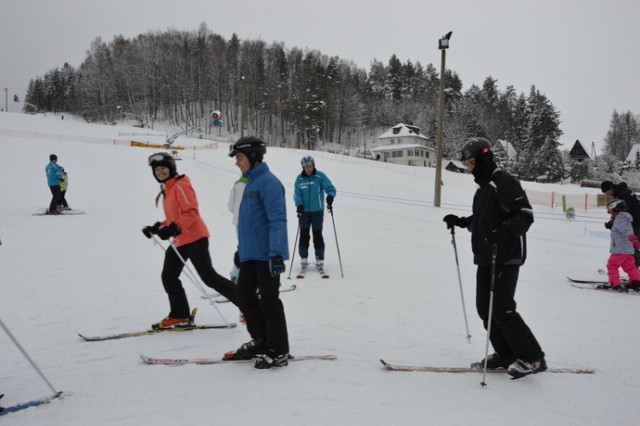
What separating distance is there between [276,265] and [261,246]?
29 centimetres

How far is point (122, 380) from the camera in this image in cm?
318

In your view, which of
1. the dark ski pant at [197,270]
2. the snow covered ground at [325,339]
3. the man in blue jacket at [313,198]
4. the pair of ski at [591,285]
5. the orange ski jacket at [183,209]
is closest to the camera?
the snow covered ground at [325,339]

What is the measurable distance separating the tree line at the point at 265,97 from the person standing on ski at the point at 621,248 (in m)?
54.6

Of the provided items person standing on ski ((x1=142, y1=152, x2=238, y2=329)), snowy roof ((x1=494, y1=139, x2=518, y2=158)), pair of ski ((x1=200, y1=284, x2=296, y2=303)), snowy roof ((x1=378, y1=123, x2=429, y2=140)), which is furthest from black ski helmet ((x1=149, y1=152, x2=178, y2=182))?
snowy roof ((x1=494, y1=139, x2=518, y2=158))

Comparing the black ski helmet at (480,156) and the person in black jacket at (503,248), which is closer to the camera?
the person in black jacket at (503,248)

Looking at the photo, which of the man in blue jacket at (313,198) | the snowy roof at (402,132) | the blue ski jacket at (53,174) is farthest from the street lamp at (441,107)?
the snowy roof at (402,132)

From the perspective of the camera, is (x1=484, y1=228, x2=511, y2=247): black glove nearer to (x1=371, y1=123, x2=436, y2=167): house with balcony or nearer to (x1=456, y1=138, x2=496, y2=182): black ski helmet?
(x1=456, y1=138, x2=496, y2=182): black ski helmet

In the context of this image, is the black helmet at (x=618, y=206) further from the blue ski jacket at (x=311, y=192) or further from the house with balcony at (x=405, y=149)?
the house with balcony at (x=405, y=149)

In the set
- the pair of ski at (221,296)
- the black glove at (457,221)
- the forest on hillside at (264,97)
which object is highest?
the forest on hillside at (264,97)

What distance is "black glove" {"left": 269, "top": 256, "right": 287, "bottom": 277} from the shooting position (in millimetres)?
3109

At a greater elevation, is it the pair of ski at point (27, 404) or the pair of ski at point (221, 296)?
the pair of ski at point (27, 404)

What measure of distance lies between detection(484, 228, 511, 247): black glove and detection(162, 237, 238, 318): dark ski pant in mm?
2607

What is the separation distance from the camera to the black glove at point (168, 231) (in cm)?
390

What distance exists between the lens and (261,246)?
3338 mm
